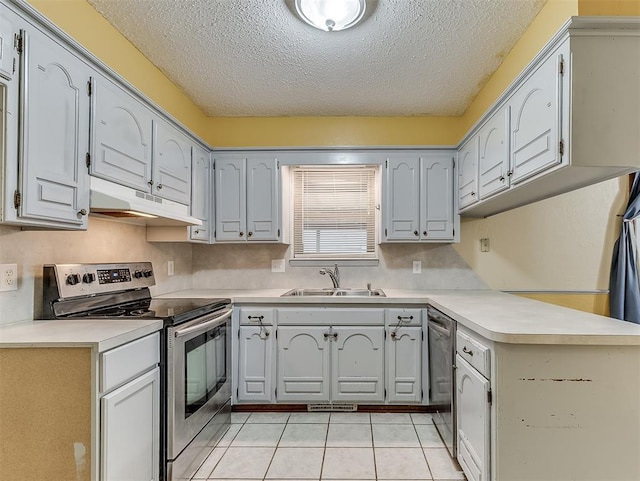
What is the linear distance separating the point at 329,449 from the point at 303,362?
626 millimetres

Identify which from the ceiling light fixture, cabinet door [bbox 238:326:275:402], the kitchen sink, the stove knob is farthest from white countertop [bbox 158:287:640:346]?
the ceiling light fixture

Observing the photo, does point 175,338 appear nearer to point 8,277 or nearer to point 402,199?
point 8,277

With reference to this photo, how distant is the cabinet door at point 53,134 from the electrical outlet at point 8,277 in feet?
1.01

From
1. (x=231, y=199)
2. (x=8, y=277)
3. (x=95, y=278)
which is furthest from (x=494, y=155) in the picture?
(x=8, y=277)

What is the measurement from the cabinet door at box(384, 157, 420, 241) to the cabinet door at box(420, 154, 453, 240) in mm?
50

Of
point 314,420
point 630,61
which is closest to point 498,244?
point 630,61

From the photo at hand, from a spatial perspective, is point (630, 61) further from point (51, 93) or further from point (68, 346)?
point (68, 346)

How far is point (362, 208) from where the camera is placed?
10.9 ft

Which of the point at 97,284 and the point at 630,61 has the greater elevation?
the point at 630,61

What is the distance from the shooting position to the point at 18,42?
1296mm

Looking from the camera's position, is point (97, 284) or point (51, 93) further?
point (97, 284)

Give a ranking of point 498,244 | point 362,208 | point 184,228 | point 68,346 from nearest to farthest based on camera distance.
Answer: point 68,346, point 184,228, point 498,244, point 362,208

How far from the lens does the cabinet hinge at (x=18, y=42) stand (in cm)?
129

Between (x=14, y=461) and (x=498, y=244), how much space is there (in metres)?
3.37
